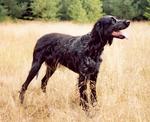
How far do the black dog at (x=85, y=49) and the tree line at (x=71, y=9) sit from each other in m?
28.1

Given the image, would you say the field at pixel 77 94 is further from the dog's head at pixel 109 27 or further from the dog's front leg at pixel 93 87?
the dog's head at pixel 109 27

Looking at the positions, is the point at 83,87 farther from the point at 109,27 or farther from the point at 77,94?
the point at 109,27

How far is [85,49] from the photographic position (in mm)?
5594

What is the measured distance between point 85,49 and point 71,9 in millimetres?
31795

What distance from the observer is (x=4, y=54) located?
9.56 m

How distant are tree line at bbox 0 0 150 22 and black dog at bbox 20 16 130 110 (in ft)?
92.1

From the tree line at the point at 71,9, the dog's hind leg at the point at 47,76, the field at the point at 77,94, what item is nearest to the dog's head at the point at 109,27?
the field at the point at 77,94

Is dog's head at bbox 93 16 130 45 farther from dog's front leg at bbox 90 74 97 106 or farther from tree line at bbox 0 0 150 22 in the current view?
tree line at bbox 0 0 150 22

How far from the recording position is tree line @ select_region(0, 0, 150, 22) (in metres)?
36.0

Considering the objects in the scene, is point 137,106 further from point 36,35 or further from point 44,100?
point 36,35

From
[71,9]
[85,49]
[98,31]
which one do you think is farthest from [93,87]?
[71,9]

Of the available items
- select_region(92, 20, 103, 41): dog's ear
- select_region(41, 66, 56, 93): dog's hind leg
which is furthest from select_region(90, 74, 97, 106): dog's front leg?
select_region(41, 66, 56, 93): dog's hind leg

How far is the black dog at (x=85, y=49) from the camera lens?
5422 millimetres

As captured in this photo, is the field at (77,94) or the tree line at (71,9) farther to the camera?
the tree line at (71,9)
